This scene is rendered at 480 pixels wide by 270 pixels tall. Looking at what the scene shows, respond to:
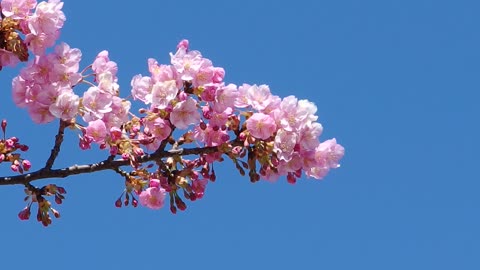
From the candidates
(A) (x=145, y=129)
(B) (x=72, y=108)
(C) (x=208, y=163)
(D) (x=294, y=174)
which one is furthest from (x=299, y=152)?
(B) (x=72, y=108)

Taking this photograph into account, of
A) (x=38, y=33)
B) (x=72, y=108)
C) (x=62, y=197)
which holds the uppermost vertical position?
(x=38, y=33)

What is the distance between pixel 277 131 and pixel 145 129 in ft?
2.75

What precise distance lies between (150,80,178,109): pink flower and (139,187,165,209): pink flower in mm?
634

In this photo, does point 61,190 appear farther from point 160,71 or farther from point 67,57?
point 160,71

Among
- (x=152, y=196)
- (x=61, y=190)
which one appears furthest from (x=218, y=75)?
(x=61, y=190)

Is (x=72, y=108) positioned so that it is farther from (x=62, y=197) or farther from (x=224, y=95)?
(x=224, y=95)

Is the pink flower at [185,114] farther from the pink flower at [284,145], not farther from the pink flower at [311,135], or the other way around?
the pink flower at [311,135]

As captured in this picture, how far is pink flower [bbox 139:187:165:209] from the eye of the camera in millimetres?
5297

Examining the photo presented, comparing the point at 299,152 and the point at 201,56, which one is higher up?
the point at 201,56

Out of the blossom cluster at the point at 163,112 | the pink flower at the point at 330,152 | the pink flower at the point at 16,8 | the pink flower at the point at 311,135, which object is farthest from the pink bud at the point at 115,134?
the pink flower at the point at 330,152

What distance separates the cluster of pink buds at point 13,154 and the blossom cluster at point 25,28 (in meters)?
0.45

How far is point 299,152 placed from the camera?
16.8 ft

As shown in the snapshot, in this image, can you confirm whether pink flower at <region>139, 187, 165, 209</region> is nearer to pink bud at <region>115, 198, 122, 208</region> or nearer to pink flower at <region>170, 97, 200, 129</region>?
pink bud at <region>115, 198, 122, 208</region>

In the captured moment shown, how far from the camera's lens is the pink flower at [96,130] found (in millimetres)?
4898
